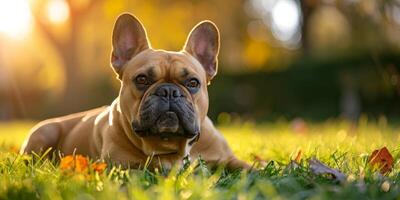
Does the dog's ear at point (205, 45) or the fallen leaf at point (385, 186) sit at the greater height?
the dog's ear at point (205, 45)

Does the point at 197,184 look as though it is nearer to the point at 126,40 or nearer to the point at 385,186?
the point at 385,186

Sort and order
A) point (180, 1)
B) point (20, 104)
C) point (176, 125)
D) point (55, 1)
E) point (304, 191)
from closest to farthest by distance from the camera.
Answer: point (304, 191)
point (176, 125)
point (180, 1)
point (55, 1)
point (20, 104)

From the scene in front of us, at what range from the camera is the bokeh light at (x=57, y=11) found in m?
19.9

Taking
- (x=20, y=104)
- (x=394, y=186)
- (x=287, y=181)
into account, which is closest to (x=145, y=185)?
(x=287, y=181)

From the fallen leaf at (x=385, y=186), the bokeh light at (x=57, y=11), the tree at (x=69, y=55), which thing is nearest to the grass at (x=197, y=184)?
the fallen leaf at (x=385, y=186)

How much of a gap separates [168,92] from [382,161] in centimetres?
132

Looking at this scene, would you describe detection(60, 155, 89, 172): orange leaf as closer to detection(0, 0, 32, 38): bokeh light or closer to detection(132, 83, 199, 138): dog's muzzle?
detection(132, 83, 199, 138): dog's muzzle

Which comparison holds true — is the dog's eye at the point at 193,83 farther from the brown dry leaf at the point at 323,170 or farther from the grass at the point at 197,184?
the brown dry leaf at the point at 323,170

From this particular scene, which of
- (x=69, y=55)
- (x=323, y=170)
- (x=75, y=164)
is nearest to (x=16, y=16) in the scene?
(x=69, y=55)

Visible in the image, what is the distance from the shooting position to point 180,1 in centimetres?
1861

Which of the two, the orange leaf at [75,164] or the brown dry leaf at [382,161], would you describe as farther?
the brown dry leaf at [382,161]

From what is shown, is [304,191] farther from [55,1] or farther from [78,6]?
[55,1]

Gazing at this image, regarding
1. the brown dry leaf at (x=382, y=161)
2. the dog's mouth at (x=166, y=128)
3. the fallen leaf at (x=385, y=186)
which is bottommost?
the brown dry leaf at (x=382, y=161)

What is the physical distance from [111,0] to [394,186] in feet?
45.3
